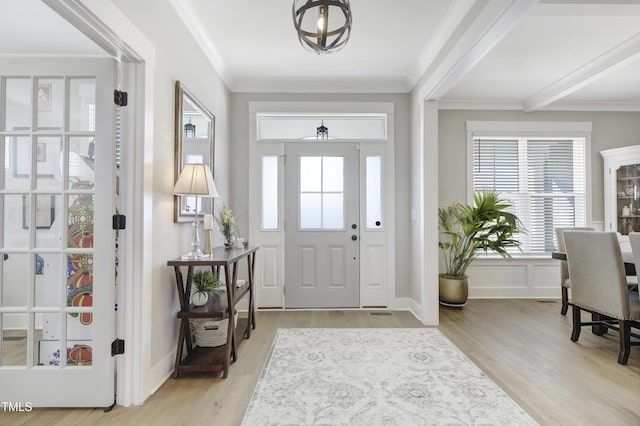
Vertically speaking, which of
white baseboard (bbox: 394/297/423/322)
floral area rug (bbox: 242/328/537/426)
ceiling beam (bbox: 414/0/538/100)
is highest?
ceiling beam (bbox: 414/0/538/100)

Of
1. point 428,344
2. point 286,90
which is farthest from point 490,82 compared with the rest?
point 428,344

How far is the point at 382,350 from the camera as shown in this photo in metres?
2.80

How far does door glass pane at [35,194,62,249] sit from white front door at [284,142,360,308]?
2454 mm

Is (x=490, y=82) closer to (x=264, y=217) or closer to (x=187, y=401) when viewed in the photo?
(x=264, y=217)

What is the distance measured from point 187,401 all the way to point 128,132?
5.54 feet

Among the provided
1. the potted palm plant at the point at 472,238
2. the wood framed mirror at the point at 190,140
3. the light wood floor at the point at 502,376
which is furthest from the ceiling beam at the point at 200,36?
the potted palm plant at the point at 472,238

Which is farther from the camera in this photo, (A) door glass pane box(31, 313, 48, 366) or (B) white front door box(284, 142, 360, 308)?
(B) white front door box(284, 142, 360, 308)

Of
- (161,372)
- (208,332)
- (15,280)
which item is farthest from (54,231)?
(208,332)

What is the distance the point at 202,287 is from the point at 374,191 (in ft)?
8.05

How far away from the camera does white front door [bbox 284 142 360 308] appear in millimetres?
4125

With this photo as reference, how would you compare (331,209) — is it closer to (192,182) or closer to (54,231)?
(192,182)

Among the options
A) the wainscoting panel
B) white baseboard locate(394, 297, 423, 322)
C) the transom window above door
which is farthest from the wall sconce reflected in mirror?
the wainscoting panel

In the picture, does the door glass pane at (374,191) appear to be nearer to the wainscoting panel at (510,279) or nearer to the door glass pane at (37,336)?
the wainscoting panel at (510,279)

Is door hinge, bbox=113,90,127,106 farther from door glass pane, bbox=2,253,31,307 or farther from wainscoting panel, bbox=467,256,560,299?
wainscoting panel, bbox=467,256,560,299
